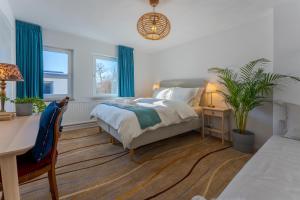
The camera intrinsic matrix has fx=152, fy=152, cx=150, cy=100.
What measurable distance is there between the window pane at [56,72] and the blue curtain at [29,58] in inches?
11.1

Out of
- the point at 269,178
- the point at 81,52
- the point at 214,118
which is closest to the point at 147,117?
the point at 269,178

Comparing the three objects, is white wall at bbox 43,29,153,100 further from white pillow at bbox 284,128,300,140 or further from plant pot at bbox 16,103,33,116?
white pillow at bbox 284,128,300,140

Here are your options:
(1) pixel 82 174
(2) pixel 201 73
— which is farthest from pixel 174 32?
(1) pixel 82 174

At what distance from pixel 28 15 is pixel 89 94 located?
1.95m

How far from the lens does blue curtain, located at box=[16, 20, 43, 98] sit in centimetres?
295

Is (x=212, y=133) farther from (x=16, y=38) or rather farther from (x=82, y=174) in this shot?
(x=16, y=38)

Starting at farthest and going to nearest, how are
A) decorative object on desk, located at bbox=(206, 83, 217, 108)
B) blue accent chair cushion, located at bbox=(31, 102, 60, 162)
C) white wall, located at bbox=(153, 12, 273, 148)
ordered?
decorative object on desk, located at bbox=(206, 83, 217, 108) < white wall, located at bbox=(153, 12, 273, 148) < blue accent chair cushion, located at bbox=(31, 102, 60, 162)

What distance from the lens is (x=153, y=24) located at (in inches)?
83.0

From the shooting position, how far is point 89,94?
13.0 ft

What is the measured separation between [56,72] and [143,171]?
313cm

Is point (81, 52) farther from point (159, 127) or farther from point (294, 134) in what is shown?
point (294, 134)

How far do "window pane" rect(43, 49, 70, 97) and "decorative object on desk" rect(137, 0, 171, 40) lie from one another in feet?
7.99

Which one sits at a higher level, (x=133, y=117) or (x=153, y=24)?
(x=153, y=24)

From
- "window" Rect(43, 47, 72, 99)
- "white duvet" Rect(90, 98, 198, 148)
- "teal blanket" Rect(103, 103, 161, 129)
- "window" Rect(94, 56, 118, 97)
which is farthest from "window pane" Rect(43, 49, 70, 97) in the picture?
"teal blanket" Rect(103, 103, 161, 129)
